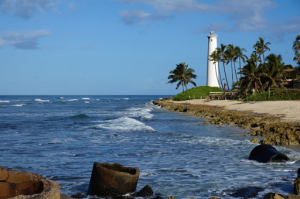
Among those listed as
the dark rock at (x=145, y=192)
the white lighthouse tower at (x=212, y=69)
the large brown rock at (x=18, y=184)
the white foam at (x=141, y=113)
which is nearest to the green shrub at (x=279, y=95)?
the white foam at (x=141, y=113)

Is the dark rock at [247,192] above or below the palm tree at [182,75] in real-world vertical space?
below

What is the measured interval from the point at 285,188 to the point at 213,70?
59523mm

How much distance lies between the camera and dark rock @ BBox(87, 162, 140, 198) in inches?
227

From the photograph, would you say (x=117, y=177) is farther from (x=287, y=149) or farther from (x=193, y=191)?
(x=287, y=149)

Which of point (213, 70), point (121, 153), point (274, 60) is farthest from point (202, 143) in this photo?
point (213, 70)

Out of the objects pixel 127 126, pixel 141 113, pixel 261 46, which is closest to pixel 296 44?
pixel 261 46

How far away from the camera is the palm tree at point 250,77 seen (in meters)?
42.4

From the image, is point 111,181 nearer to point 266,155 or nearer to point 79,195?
point 79,195

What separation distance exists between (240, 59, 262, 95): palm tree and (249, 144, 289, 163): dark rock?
35.6 m

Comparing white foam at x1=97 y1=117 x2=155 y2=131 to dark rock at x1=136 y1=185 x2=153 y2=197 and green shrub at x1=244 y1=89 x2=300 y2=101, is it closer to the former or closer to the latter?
dark rock at x1=136 y1=185 x2=153 y2=197

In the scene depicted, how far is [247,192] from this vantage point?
6047 millimetres

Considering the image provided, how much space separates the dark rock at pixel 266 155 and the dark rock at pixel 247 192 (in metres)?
2.59

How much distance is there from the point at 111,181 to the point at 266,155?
5.23 meters

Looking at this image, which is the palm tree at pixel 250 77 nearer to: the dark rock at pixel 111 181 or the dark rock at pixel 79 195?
the dark rock at pixel 111 181
